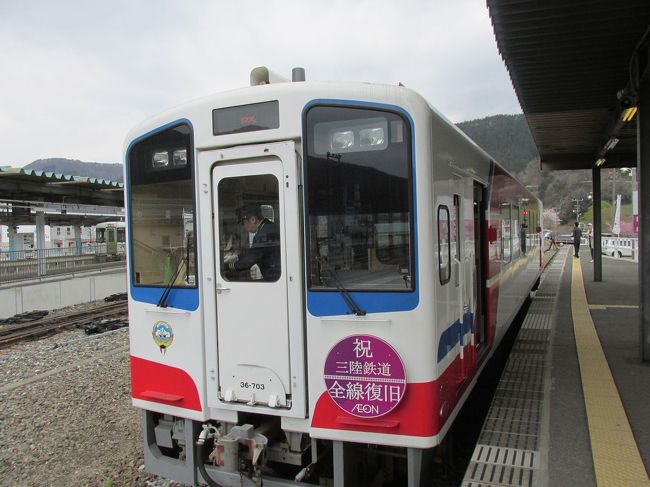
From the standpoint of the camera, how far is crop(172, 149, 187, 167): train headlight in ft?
12.1

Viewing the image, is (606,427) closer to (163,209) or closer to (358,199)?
(358,199)

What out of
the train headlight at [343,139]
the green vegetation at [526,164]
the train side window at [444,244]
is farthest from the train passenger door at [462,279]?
the green vegetation at [526,164]

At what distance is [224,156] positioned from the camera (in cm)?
351

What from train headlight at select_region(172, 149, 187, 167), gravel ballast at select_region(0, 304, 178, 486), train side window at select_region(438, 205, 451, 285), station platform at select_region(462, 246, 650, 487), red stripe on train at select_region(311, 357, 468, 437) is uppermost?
train headlight at select_region(172, 149, 187, 167)

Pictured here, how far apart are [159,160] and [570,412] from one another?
387 centimetres

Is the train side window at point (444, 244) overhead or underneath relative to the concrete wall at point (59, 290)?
overhead

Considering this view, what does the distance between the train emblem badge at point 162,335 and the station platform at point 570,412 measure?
2.17 m

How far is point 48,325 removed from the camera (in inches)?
522

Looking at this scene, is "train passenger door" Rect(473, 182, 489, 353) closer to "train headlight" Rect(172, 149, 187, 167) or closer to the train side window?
the train side window

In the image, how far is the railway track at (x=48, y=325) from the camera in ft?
38.4

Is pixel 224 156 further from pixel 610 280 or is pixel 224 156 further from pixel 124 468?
pixel 610 280

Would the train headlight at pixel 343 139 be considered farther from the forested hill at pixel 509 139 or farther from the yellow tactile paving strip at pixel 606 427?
the forested hill at pixel 509 139

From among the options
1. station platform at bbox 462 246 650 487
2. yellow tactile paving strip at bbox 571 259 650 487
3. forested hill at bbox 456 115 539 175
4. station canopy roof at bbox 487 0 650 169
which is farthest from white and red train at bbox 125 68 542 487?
forested hill at bbox 456 115 539 175

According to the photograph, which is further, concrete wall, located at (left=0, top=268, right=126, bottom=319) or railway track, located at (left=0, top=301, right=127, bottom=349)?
concrete wall, located at (left=0, top=268, right=126, bottom=319)
